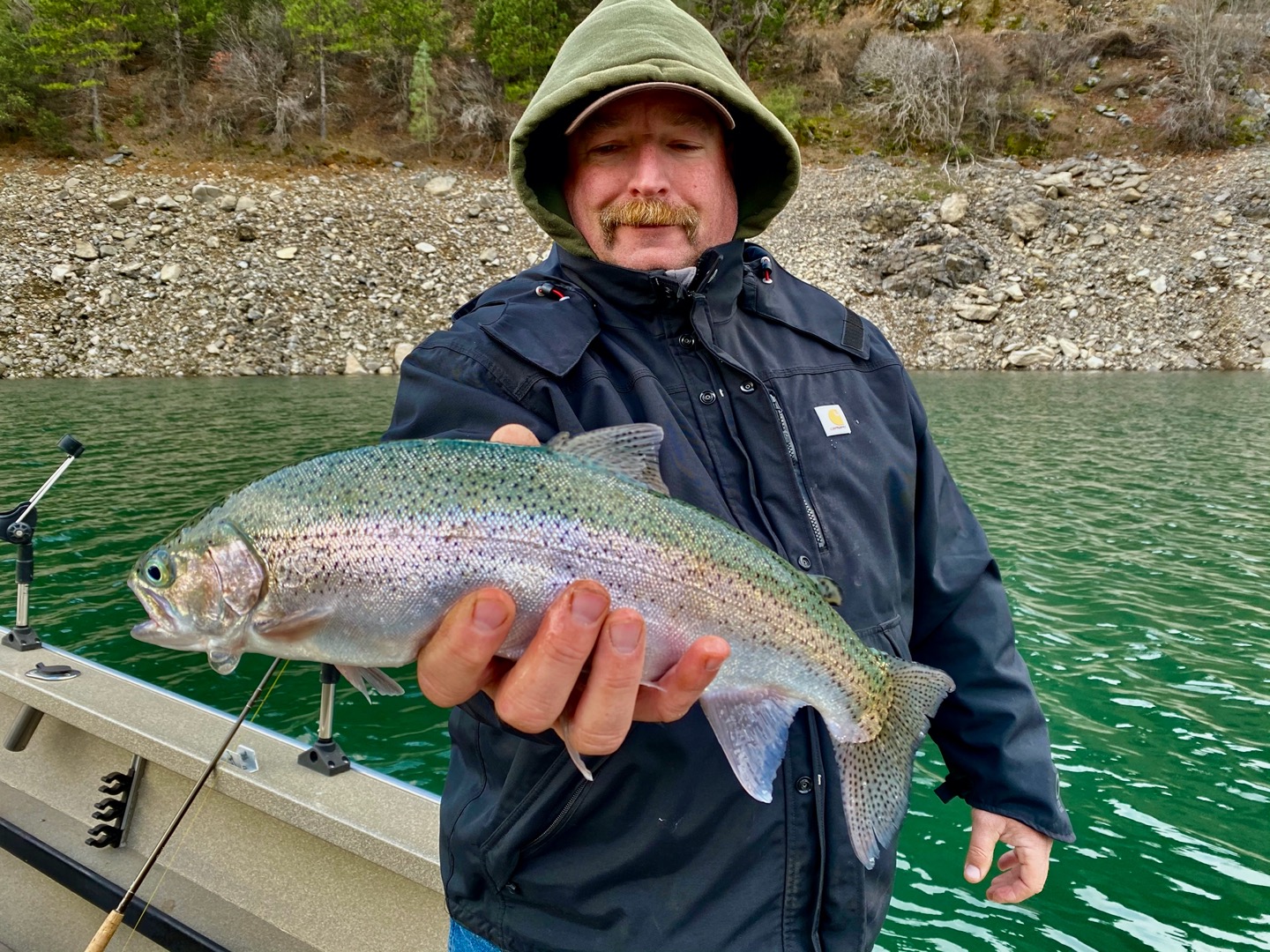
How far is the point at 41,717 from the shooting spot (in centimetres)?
566

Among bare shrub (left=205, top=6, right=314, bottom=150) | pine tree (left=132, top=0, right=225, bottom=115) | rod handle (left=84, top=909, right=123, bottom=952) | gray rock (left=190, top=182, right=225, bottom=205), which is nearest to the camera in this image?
rod handle (left=84, top=909, right=123, bottom=952)

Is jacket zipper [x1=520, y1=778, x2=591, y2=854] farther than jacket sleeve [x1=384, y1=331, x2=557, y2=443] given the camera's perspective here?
No

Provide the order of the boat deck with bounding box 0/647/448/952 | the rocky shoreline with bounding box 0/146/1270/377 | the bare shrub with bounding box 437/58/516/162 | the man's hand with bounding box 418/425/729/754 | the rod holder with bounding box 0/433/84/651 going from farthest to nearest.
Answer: the bare shrub with bounding box 437/58/516/162 → the rocky shoreline with bounding box 0/146/1270/377 → the rod holder with bounding box 0/433/84/651 → the boat deck with bounding box 0/647/448/952 → the man's hand with bounding box 418/425/729/754

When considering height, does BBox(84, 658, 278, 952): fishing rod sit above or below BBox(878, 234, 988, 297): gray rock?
below

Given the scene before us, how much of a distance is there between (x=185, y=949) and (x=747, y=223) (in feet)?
14.3

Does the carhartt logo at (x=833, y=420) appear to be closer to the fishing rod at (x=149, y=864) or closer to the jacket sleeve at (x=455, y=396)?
the jacket sleeve at (x=455, y=396)

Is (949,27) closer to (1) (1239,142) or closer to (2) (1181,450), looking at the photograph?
(1) (1239,142)

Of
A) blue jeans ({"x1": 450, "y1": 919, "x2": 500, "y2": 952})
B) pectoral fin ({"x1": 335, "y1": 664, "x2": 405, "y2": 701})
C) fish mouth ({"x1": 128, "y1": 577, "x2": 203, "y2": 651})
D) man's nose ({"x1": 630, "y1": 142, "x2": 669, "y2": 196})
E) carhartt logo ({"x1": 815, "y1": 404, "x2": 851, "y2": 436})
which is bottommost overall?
blue jeans ({"x1": 450, "y1": 919, "x2": 500, "y2": 952})

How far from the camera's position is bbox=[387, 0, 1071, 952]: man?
221 centimetres

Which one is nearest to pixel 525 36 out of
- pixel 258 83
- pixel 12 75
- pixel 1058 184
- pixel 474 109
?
pixel 474 109

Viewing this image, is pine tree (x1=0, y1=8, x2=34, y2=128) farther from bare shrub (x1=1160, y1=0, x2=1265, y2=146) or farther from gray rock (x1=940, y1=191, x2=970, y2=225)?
bare shrub (x1=1160, y1=0, x2=1265, y2=146)

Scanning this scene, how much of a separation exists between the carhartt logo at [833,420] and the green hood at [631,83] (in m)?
0.88

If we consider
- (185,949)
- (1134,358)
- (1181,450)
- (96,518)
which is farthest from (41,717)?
(1134,358)

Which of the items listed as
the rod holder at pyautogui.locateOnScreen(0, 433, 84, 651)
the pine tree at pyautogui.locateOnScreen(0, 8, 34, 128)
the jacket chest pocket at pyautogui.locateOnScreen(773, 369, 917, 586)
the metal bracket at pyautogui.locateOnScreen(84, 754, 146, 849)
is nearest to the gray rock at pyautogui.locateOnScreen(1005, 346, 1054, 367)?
the rod holder at pyautogui.locateOnScreen(0, 433, 84, 651)
